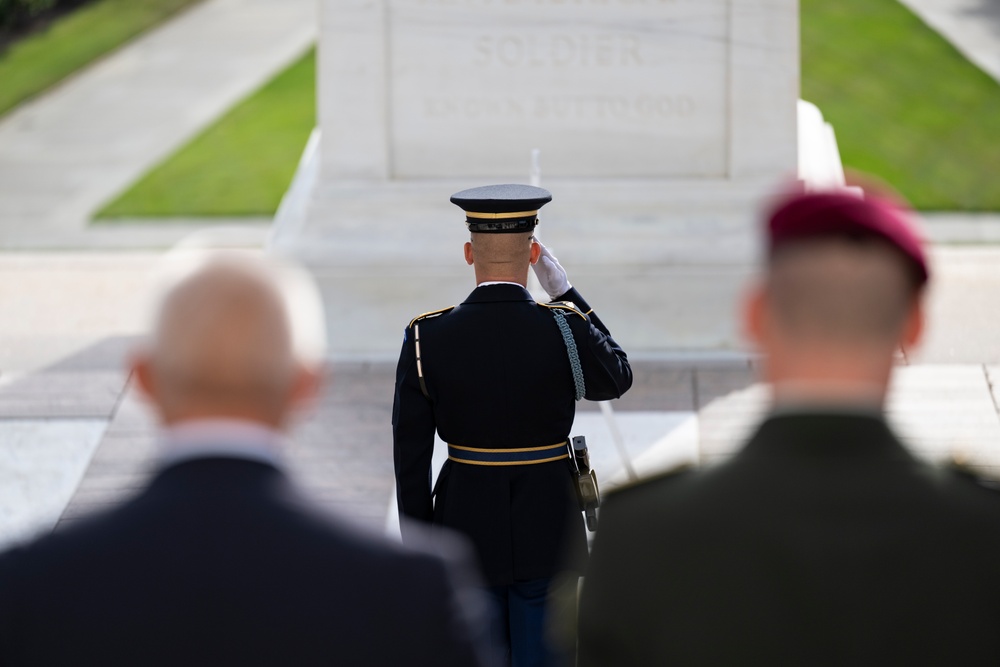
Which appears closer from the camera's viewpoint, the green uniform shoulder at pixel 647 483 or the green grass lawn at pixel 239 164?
the green uniform shoulder at pixel 647 483

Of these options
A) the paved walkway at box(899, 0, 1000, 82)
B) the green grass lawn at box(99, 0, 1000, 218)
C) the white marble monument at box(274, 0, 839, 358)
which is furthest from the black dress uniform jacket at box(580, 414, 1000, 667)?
the paved walkway at box(899, 0, 1000, 82)

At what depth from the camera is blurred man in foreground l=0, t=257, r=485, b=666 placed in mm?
1563

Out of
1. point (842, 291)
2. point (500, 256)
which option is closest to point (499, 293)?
point (500, 256)

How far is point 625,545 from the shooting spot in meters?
1.65

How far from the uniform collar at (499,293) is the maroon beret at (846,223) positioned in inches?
61.6

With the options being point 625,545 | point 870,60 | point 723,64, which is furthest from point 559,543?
point 870,60

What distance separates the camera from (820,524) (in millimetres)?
1582

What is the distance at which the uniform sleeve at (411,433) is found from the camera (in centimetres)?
323

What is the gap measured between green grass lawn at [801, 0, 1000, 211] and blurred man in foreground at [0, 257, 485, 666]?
31.0ft

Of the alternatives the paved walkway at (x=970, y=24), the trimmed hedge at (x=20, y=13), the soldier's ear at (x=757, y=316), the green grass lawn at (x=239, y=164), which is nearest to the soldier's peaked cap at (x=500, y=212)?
the soldier's ear at (x=757, y=316)

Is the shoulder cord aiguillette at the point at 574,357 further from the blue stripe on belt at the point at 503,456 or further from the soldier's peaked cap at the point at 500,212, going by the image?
the soldier's peaked cap at the point at 500,212

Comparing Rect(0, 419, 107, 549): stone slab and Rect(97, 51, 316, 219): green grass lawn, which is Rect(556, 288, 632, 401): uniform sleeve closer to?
Rect(0, 419, 107, 549): stone slab

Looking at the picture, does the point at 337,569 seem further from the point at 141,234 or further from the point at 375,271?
the point at 141,234

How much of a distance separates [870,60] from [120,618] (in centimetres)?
1340
